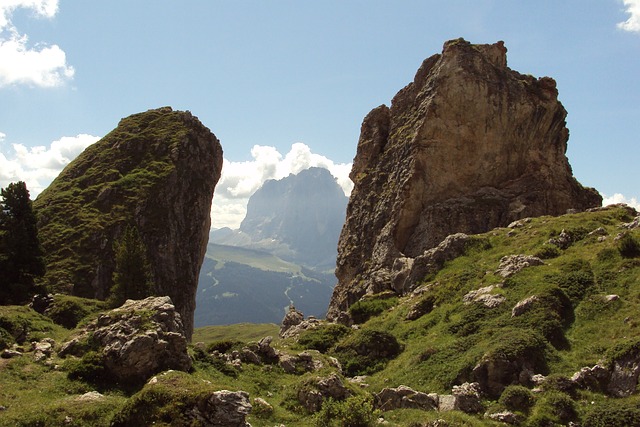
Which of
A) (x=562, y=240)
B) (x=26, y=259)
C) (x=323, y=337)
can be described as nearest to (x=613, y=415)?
(x=323, y=337)

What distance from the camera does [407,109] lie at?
88.6 m

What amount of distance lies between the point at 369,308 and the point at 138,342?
36874mm

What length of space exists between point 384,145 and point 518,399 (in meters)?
71.0

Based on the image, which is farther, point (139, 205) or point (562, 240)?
point (139, 205)

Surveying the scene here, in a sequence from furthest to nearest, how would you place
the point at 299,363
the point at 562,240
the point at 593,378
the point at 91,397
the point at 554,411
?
1. the point at 562,240
2. the point at 299,363
3. the point at 593,378
4. the point at 554,411
5. the point at 91,397

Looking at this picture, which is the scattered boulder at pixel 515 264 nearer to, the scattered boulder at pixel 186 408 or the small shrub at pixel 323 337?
the small shrub at pixel 323 337

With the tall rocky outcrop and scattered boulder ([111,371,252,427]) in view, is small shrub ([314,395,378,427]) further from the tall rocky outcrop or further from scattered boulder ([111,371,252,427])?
the tall rocky outcrop

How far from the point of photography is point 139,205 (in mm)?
→ 89562

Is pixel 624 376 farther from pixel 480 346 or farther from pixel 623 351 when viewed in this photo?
pixel 480 346

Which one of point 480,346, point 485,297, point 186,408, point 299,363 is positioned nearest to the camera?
point 186,408

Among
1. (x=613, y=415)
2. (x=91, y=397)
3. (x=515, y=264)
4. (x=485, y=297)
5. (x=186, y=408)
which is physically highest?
(x=515, y=264)

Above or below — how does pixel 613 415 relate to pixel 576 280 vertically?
below

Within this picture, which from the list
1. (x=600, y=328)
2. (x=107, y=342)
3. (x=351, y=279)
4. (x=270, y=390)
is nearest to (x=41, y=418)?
(x=107, y=342)

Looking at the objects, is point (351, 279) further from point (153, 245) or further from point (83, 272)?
point (83, 272)
